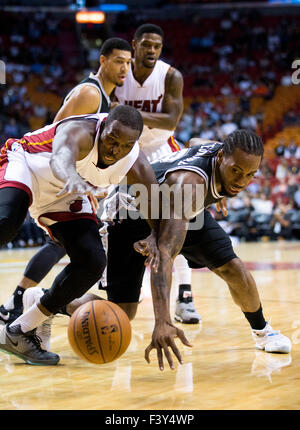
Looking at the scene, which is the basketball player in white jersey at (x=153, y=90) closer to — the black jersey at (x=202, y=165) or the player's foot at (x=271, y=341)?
the black jersey at (x=202, y=165)

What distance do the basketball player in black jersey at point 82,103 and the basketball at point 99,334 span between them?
5.61ft

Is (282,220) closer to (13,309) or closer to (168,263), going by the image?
(13,309)

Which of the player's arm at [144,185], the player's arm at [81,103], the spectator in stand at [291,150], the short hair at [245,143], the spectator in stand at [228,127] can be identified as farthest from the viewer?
the spectator in stand at [228,127]

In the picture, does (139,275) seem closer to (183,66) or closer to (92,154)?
(92,154)

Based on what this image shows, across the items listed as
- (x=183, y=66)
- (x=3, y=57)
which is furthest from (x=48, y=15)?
(x=183, y=66)

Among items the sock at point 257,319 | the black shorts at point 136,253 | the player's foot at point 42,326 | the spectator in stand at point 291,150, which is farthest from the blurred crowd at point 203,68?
the player's foot at point 42,326

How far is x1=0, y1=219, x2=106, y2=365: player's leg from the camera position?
389 centimetres

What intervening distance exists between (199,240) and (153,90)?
2.21 m

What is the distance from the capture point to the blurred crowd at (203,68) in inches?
718

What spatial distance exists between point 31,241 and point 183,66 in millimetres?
13404

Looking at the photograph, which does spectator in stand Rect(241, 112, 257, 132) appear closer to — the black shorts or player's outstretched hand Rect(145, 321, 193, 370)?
the black shorts

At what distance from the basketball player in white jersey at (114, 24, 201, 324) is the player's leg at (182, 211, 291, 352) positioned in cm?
180

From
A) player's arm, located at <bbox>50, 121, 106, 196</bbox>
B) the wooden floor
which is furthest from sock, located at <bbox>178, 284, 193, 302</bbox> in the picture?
player's arm, located at <bbox>50, 121, 106, 196</bbox>

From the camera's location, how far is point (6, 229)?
3.70 m
